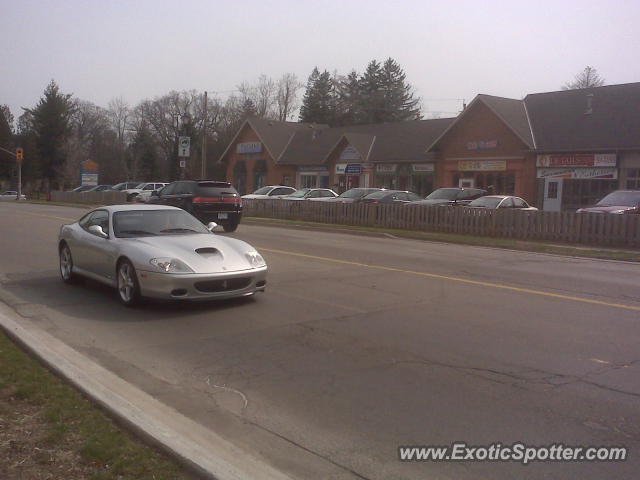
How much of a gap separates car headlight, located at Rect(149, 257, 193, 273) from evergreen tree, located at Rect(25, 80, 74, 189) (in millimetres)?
71890

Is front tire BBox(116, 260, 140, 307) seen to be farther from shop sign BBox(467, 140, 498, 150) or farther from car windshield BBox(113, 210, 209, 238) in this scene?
shop sign BBox(467, 140, 498, 150)

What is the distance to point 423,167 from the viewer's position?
139ft

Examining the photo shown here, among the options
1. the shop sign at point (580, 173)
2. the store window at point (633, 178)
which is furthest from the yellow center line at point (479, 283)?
the store window at point (633, 178)

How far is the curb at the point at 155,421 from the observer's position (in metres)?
3.75

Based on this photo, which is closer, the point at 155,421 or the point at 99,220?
the point at 155,421

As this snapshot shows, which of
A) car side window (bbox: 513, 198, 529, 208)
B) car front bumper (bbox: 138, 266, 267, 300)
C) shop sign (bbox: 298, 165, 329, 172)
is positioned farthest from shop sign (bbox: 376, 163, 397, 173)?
car front bumper (bbox: 138, 266, 267, 300)

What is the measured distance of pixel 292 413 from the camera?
16.1 feet

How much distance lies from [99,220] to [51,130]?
7002cm

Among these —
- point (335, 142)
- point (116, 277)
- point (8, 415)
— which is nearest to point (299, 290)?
point (116, 277)

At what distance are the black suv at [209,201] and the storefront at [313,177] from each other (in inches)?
1132

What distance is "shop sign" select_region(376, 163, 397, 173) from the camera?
44625mm

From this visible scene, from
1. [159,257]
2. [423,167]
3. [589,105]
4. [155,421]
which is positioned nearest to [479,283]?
[159,257]

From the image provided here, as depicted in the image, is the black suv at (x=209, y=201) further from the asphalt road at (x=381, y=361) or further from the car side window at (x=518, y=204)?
the car side window at (x=518, y=204)

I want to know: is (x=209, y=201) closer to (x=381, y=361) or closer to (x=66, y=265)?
(x=66, y=265)
